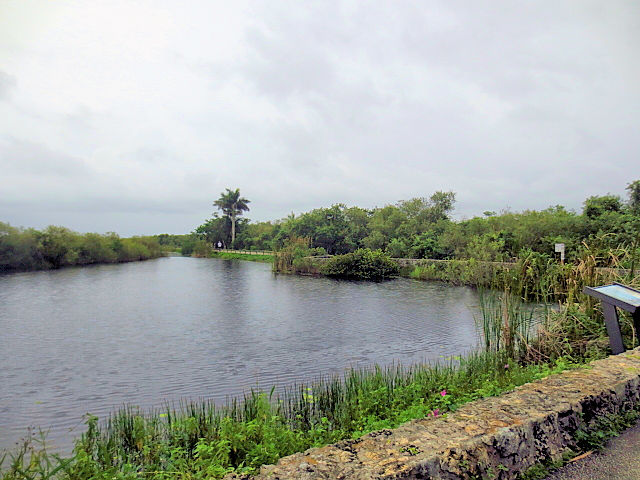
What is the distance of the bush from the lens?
23.3m

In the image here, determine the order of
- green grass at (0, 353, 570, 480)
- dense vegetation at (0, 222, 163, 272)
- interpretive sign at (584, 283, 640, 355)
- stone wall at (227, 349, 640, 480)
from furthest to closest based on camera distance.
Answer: dense vegetation at (0, 222, 163, 272) → interpretive sign at (584, 283, 640, 355) → green grass at (0, 353, 570, 480) → stone wall at (227, 349, 640, 480)

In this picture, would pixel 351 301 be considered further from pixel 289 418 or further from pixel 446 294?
pixel 289 418

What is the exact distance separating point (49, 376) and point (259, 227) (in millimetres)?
53983

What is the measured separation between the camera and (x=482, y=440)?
80.2 inches

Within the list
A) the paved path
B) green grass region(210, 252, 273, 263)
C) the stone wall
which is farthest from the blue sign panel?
green grass region(210, 252, 273, 263)

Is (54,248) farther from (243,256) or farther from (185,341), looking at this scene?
(185,341)

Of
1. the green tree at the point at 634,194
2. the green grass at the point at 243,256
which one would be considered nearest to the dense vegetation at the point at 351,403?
the green tree at the point at 634,194

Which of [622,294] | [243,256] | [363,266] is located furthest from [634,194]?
[243,256]

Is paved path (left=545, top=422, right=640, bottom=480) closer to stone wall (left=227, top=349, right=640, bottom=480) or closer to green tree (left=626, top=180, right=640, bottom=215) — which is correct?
stone wall (left=227, top=349, right=640, bottom=480)

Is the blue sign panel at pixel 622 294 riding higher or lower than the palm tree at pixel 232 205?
lower

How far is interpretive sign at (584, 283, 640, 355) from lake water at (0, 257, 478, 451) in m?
3.64

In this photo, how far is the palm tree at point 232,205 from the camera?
5325 centimetres

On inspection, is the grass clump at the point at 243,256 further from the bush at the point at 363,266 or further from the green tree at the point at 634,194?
the green tree at the point at 634,194

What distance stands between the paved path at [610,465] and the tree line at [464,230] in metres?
4.08
